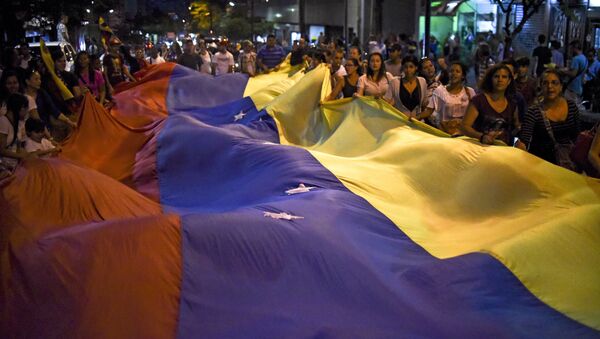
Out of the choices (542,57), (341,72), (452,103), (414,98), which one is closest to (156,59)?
(341,72)

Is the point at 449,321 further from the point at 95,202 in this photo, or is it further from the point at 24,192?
the point at 24,192

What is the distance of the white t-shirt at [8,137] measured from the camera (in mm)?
6699

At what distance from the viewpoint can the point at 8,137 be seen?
6809 mm

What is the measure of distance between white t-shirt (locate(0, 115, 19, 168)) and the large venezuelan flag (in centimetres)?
174

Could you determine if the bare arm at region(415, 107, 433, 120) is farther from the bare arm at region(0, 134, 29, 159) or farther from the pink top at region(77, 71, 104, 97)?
the pink top at region(77, 71, 104, 97)

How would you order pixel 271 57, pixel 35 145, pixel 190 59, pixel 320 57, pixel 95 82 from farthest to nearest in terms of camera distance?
pixel 190 59
pixel 271 57
pixel 320 57
pixel 95 82
pixel 35 145

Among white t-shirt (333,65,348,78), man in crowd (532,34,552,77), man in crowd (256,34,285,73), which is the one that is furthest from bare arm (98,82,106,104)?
man in crowd (532,34,552,77)

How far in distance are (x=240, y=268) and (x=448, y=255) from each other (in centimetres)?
150

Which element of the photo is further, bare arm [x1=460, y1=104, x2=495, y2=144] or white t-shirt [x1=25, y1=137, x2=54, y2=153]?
white t-shirt [x1=25, y1=137, x2=54, y2=153]

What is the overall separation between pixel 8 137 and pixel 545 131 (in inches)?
206

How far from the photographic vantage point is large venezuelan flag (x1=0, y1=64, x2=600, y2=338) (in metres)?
3.61

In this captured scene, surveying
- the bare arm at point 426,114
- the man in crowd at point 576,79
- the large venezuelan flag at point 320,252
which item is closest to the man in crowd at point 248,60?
the man in crowd at point 576,79

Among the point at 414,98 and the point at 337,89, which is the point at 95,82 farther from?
the point at 414,98

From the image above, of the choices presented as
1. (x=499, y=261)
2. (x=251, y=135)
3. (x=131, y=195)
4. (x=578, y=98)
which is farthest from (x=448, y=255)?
(x=578, y=98)
